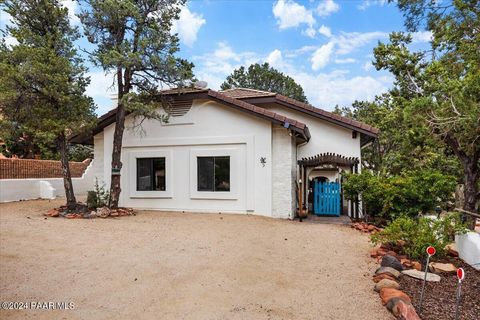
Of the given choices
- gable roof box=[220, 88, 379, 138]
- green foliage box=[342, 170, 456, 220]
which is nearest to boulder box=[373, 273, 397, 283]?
green foliage box=[342, 170, 456, 220]

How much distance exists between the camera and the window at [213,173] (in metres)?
13.0

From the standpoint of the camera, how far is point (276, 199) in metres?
12.3

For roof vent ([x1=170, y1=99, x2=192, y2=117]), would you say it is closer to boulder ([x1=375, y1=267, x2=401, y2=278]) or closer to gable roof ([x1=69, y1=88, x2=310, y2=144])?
gable roof ([x1=69, y1=88, x2=310, y2=144])

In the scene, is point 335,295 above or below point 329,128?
below

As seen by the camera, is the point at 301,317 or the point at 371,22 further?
the point at 371,22

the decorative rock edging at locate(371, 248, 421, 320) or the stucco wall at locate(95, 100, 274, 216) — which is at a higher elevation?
the stucco wall at locate(95, 100, 274, 216)

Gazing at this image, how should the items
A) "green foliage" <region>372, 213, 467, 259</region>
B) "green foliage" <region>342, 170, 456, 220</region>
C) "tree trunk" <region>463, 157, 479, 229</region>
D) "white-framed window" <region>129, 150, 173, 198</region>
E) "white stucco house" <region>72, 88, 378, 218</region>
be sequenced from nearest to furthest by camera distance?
1. "green foliage" <region>372, 213, 467, 259</region>
2. "tree trunk" <region>463, 157, 479, 229</region>
3. "green foliage" <region>342, 170, 456, 220</region>
4. "white stucco house" <region>72, 88, 378, 218</region>
5. "white-framed window" <region>129, 150, 173, 198</region>

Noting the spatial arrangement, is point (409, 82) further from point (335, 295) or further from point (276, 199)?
point (335, 295)

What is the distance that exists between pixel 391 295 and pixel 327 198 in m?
8.54

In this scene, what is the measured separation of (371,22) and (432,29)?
5796mm

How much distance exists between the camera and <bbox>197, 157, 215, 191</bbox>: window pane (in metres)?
13.2

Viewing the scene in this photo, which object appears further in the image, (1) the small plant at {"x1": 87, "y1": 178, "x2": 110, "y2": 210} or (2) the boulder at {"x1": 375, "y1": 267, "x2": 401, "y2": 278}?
(1) the small plant at {"x1": 87, "y1": 178, "x2": 110, "y2": 210}

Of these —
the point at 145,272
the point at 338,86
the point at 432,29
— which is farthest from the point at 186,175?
the point at 338,86

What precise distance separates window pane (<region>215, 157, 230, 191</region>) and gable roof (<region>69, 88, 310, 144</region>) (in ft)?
7.21
